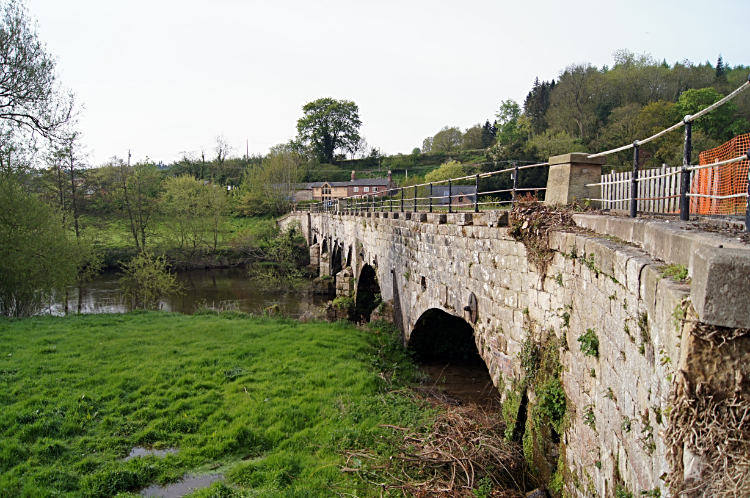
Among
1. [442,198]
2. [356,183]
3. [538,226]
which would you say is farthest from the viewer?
[356,183]

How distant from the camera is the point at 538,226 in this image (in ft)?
19.1

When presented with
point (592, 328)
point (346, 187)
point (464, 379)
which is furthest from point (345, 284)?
point (346, 187)

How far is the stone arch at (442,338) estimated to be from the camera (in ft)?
39.5

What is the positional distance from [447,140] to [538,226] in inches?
3631

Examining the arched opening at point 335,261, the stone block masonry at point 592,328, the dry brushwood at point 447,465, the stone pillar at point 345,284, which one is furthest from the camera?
the arched opening at point 335,261

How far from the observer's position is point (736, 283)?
7.09ft

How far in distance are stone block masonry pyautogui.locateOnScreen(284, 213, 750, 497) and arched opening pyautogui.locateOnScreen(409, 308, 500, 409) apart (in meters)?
2.49

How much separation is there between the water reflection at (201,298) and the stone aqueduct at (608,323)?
594 inches

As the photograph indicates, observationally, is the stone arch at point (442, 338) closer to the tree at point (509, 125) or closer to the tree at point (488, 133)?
the tree at point (509, 125)

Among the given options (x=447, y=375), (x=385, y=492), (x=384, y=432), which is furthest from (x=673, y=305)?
(x=447, y=375)

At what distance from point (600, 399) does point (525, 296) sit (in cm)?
210

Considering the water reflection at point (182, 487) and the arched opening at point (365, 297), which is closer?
the water reflection at point (182, 487)

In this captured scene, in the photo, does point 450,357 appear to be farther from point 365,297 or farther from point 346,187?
point 346,187

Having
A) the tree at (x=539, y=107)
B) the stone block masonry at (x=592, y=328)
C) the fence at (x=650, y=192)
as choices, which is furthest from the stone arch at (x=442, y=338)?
the tree at (x=539, y=107)
